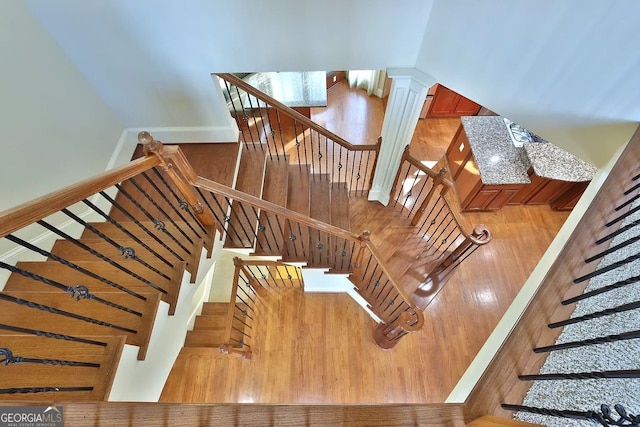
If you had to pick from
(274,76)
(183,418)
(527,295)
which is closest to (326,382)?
(527,295)

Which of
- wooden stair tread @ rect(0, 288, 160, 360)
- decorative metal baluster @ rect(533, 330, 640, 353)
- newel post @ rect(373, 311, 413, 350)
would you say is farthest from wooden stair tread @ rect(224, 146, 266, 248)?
decorative metal baluster @ rect(533, 330, 640, 353)

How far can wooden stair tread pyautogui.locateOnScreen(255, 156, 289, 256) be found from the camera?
9.37 ft

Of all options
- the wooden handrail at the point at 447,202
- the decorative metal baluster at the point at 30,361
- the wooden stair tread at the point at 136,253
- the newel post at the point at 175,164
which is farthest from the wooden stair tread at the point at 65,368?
the wooden handrail at the point at 447,202

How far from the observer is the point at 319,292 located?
12.7 ft

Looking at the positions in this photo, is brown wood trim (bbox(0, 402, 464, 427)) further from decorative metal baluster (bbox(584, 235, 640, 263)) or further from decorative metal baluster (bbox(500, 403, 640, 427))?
decorative metal baluster (bbox(584, 235, 640, 263))

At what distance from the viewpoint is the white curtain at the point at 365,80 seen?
5598mm

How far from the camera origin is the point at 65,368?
1383 mm

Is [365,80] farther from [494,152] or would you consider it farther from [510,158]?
[510,158]

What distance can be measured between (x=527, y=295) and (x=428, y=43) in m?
1.91

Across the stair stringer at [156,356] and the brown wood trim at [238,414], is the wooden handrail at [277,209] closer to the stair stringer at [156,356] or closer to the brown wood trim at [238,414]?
the stair stringer at [156,356]

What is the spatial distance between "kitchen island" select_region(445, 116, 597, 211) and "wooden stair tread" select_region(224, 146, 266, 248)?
272 centimetres

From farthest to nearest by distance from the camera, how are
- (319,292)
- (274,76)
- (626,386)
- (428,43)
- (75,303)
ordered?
(274,76) → (319,292) → (428,43) → (75,303) → (626,386)

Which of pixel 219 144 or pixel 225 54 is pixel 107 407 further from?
pixel 219 144

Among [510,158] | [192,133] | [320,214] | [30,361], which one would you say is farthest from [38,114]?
[510,158]
